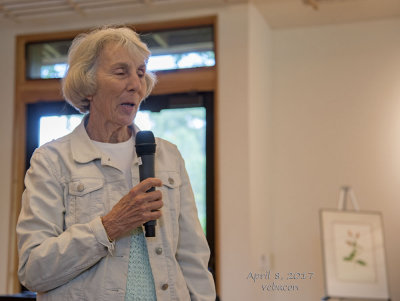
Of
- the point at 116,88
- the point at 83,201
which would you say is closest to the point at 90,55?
the point at 116,88

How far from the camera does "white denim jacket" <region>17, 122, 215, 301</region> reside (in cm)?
147

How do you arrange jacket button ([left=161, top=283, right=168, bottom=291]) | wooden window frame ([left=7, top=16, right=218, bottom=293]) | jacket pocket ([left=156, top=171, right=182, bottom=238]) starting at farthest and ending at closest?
1. wooden window frame ([left=7, top=16, right=218, bottom=293])
2. jacket pocket ([left=156, top=171, right=182, bottom=238])
3. jacket button ([left=161, top=283, right=168, bottom=291])

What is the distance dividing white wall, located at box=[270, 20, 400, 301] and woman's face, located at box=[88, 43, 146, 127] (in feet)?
10.9

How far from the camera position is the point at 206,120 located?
4.60 m

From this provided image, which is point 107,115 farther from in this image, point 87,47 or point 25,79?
point 25,79

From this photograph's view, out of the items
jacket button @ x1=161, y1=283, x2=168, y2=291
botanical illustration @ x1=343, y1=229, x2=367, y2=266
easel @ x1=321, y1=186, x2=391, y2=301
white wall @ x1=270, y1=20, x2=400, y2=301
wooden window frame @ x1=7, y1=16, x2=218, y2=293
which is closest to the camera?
jacket button @ x1=161, y1=283, x2=168, y2=291

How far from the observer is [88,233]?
1476 mm

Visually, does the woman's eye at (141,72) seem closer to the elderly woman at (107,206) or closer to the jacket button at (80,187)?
the elderly woman at (107,206)

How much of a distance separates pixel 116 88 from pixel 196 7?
118 inches

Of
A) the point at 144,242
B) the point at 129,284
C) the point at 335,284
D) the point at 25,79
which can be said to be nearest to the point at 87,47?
the point at 144,242

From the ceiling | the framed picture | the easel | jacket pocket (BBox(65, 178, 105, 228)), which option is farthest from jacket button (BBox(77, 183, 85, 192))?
the easel

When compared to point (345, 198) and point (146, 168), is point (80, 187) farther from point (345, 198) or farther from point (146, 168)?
point (345, 198)

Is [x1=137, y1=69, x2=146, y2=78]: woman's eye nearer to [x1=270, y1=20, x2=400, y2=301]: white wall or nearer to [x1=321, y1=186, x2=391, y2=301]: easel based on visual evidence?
[x1=321, y1=186, x2=391, y2=301]: easel

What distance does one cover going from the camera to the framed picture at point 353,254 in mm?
4008
